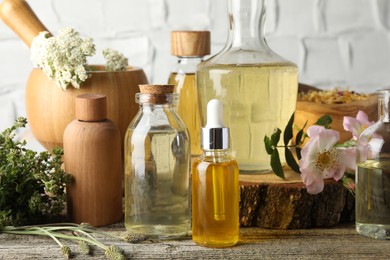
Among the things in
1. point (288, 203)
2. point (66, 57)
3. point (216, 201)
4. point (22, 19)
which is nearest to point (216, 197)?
point (216, 201)

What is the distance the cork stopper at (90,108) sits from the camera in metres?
0.92

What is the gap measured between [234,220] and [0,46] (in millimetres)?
1085

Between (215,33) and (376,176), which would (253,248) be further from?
(215,33)

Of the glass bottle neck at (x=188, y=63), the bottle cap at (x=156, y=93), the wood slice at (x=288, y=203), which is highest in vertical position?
the glass bottle neck at (x=188, y=63)

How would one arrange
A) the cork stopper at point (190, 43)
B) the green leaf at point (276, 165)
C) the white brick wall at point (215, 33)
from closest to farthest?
1. the green leaf at point (276, 165)
2. the cork stopper at point (190, 43)
3. the white brick wall at point (215, 33)

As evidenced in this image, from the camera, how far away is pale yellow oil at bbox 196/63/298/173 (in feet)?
3.23

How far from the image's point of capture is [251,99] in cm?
99

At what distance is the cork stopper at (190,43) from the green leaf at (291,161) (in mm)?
231

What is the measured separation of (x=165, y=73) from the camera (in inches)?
68.6

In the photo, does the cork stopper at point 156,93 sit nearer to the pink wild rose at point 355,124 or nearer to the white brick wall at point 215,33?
the pink wild rose at point 355,124

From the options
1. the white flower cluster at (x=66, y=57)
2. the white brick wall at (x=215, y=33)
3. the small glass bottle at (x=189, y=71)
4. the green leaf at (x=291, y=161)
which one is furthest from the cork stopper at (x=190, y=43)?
the white brick wall at (x=215, y=33)

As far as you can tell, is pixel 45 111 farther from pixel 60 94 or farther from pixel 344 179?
pixel 344 179

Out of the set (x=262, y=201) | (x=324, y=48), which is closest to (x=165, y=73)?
(x=324, y=48)

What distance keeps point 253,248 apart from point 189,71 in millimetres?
346
